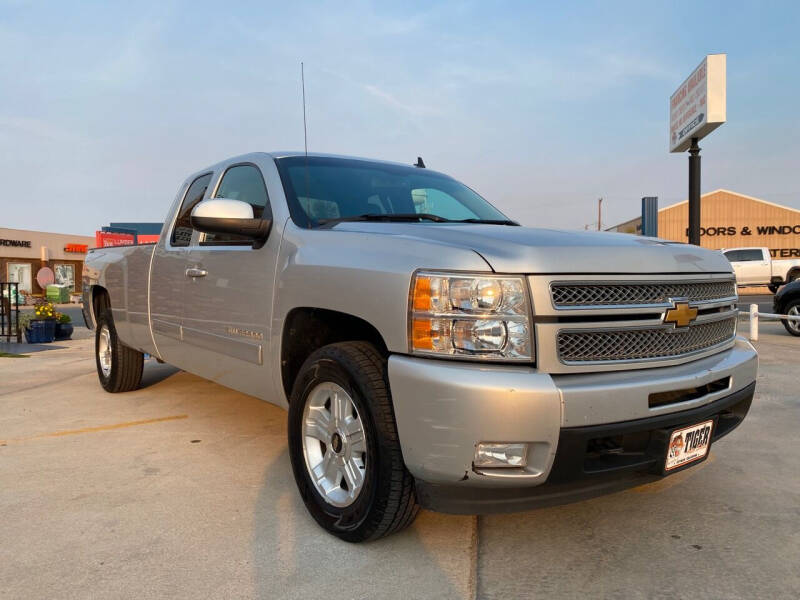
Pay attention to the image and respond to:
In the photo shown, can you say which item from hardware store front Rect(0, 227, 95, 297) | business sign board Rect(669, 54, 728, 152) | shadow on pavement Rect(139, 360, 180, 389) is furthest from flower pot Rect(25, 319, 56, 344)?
hardware store front Rect(0, 227, 95, 297)

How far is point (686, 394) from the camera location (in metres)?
2.47

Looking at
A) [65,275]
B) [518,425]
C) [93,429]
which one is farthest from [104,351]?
[65,275]

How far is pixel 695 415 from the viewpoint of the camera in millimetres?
2457

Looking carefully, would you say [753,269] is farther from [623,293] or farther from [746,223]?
[623,293]

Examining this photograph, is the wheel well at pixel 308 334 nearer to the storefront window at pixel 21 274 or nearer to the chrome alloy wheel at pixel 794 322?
the chrome alloy wheel at pixel 794 322

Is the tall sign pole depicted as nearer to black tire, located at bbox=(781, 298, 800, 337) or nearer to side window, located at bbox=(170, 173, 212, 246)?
black tire, located at bbox=(781, 298, 800, 337)

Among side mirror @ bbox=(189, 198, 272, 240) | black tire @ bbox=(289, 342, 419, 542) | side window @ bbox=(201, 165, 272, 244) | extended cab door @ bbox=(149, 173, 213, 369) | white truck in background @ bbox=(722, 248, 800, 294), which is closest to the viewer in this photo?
black tire @ bbox=(289, 342, 419, 542)

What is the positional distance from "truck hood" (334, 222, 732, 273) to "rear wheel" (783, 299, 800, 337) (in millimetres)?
9479

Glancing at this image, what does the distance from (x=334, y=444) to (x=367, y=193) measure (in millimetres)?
1543

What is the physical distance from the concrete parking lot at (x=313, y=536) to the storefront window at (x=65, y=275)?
142 feet

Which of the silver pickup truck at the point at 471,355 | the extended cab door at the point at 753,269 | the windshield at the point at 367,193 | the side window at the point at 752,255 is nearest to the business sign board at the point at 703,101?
the extended cab door at the point at 753,269

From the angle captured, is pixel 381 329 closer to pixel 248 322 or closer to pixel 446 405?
pixel 446 405

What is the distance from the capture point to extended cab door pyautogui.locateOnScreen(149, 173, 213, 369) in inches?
167

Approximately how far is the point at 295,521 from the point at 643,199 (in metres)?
19.8
